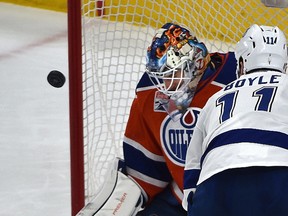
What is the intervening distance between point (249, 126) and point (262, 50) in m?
0.22

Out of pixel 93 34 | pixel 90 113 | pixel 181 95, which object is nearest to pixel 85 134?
pixel 90 113

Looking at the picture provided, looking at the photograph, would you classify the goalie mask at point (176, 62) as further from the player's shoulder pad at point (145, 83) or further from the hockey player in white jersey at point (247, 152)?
the hockey player in white jersey at point (247, 152)

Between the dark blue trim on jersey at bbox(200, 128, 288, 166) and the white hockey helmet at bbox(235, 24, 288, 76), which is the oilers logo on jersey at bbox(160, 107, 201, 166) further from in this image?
the dark blue trim on jersey at bbox(200, 128, 288, 166)

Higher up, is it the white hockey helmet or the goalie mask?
the white hockey helmet

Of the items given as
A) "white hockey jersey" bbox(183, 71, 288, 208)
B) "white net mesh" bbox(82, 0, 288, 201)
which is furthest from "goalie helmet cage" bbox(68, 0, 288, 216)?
"white hockey jersey" bbox(183, 71, 288, 208)

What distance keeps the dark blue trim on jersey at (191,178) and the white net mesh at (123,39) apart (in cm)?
65

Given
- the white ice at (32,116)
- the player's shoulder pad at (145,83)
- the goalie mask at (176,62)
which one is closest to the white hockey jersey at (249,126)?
the goalie mask at (176,62)

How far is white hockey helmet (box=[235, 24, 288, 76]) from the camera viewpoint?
4.99 ft

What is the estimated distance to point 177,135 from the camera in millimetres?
1876

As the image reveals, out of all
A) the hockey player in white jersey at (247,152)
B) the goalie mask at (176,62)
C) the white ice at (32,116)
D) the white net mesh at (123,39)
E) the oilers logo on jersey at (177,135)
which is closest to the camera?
the hockey player in white jersey at (247,152)

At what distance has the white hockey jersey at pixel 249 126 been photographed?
4.52 ft

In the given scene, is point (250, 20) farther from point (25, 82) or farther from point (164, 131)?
point (25, 82)

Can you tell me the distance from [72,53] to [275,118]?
762 mm

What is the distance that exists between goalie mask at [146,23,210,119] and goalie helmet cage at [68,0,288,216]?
1.15 ft
